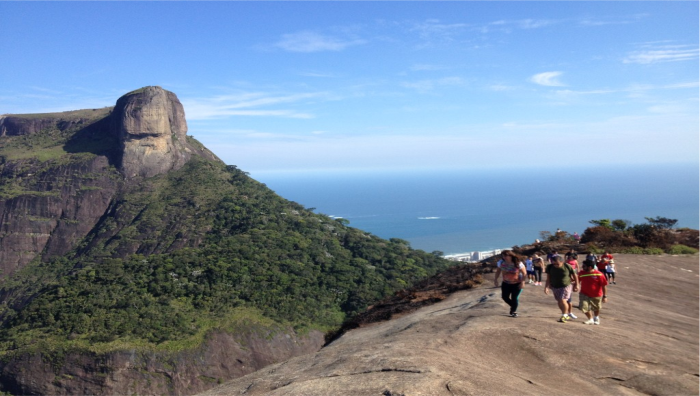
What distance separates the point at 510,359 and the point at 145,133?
94.8m

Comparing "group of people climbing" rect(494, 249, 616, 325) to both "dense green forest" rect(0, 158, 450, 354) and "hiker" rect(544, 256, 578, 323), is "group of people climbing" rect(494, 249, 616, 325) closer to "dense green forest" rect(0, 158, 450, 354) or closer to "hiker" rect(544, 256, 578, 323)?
"hiker" rect(544, 256, 578, 323)

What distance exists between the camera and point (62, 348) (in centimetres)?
4003

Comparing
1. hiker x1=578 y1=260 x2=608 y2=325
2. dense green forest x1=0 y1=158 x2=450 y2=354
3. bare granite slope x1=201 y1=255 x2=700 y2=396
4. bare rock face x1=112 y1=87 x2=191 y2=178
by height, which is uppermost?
bare rock face x1=112 y1=87 x2=191 y2=178

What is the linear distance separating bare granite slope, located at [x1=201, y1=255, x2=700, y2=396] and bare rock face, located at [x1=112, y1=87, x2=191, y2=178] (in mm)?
89429

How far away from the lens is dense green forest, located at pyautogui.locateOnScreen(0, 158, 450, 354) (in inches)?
1719

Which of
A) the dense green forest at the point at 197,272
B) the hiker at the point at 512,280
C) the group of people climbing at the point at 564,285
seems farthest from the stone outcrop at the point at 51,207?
the group of people climbing at the point at 564,285

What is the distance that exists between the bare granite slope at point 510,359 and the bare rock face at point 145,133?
8943 centimetres

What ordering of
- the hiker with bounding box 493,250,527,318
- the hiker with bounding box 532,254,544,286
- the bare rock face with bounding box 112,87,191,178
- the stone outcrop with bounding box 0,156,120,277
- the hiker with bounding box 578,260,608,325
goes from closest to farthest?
the hiker with bounding box 578,260,608,325 < the hiker with bounding box 493,250,527,318 < the hiker with bounding box 532,254,544,286 < the stone outcrop with bounding box 0,156,120,277 < the bare rock face with bounding box 112,87,191,178

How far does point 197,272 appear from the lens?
181 feet

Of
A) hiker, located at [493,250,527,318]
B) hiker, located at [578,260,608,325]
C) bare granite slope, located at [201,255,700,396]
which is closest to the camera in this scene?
bare granite slope, located at [201,255,700,396]

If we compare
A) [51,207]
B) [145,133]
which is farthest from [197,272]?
[51,207]

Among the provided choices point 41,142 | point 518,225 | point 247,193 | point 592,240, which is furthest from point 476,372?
point 518,225

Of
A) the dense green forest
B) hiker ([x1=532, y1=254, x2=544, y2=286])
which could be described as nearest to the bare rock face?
the dense green forest

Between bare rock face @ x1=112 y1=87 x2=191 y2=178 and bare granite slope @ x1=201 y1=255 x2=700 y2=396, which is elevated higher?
bare rock face @ x1=112 y1=87 x2=191 y2=178
